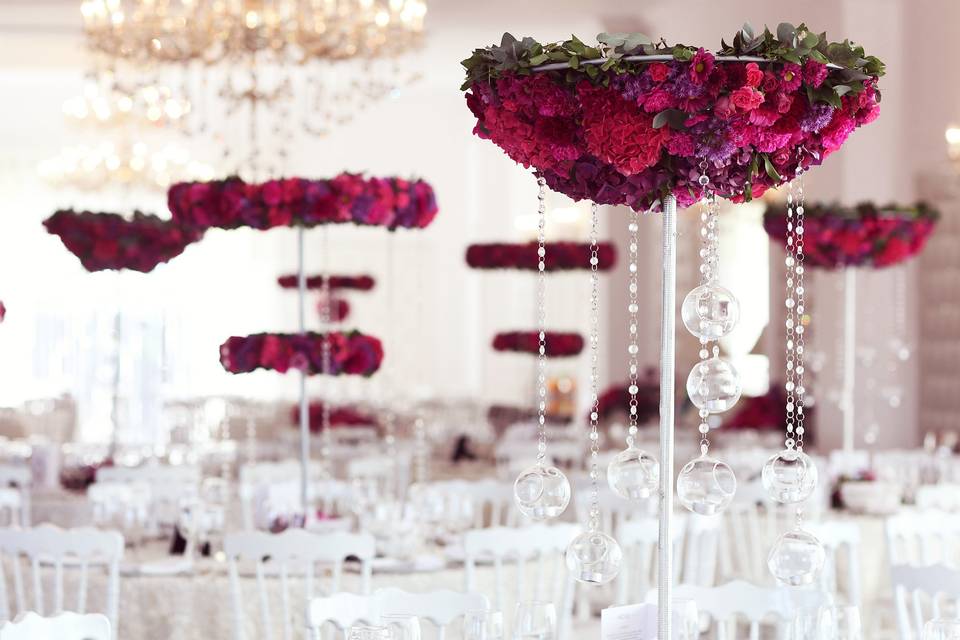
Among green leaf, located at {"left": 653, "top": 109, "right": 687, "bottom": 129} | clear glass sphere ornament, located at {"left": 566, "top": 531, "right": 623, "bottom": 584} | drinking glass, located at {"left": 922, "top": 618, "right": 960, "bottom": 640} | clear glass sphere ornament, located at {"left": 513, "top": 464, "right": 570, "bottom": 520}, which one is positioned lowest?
drinking glass, located at {"left": 922, "top": 618, "right": 960, "bottom": 640}

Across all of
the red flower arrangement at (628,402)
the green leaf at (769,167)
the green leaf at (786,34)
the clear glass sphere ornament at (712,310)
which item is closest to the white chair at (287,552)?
the clear glass sphere ornament at (712,310)

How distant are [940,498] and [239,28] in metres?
4.63

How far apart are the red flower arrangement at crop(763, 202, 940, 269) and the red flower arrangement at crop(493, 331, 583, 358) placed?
231 cm

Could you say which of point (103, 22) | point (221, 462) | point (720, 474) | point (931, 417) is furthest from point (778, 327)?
point (720, 474)

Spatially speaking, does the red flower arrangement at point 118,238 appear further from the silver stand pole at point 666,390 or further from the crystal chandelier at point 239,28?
the silver stand pole at point 666,390

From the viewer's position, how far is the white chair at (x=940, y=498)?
21.8 ft

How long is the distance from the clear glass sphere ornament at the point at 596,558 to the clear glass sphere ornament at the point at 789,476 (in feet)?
1.21

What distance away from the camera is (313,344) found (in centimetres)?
579

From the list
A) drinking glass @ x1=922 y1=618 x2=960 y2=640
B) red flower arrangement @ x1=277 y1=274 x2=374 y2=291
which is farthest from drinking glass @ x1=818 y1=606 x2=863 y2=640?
red flower arrangement @ x1=277 y1=274 x2=374 y2=291

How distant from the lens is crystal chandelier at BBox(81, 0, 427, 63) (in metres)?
8.41

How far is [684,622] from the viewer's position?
3.31m

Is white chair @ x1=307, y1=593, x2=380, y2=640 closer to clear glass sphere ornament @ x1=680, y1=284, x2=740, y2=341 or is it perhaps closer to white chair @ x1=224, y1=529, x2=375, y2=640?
white chair @ x1=224, y1=529, x2=375, y2=640

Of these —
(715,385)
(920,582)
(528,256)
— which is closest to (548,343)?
(528,256)

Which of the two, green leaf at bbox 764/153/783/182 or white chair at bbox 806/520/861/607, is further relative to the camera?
white chair at bbox 806/520/861/607
